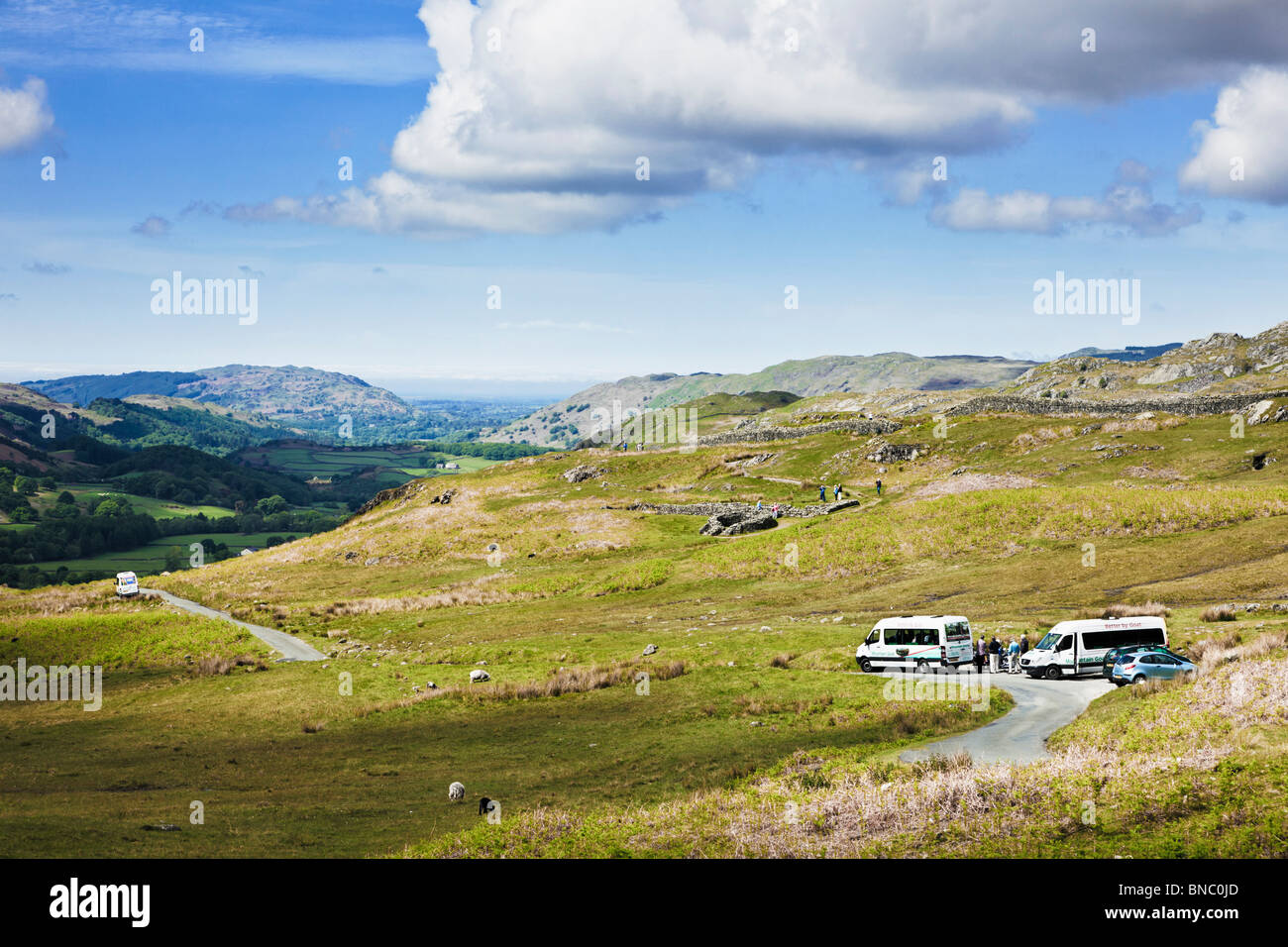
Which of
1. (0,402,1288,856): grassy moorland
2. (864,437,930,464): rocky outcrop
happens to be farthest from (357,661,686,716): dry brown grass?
(864,437,930,464): rocky outcrop

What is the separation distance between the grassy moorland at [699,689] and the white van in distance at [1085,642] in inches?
89.0

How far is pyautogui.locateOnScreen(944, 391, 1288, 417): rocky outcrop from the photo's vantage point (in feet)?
329

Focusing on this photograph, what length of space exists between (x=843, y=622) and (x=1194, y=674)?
22722 millimetres

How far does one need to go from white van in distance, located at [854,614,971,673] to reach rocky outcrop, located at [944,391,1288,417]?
254ft

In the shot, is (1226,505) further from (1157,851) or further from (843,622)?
(1157,851)

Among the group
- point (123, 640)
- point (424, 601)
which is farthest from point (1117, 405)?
point (123, 640)

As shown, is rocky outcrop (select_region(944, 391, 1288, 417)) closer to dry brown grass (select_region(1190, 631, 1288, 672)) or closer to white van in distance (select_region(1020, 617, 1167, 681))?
white van in distance (select_region(1020, 617, 1167, 681))

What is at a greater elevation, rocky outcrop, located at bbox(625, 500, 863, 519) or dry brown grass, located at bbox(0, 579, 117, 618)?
rocky outcrop, located at bbox(625, 500, 863, 519)

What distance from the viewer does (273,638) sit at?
65.5 meters

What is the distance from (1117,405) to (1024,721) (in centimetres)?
9551

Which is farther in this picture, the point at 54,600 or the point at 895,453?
the point at 895,453

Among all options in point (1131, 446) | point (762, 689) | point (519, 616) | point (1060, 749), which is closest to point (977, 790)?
point (1060, 749)

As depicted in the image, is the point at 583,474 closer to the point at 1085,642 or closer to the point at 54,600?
the point at 54,600

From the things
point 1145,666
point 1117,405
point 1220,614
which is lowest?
point 1145,666
